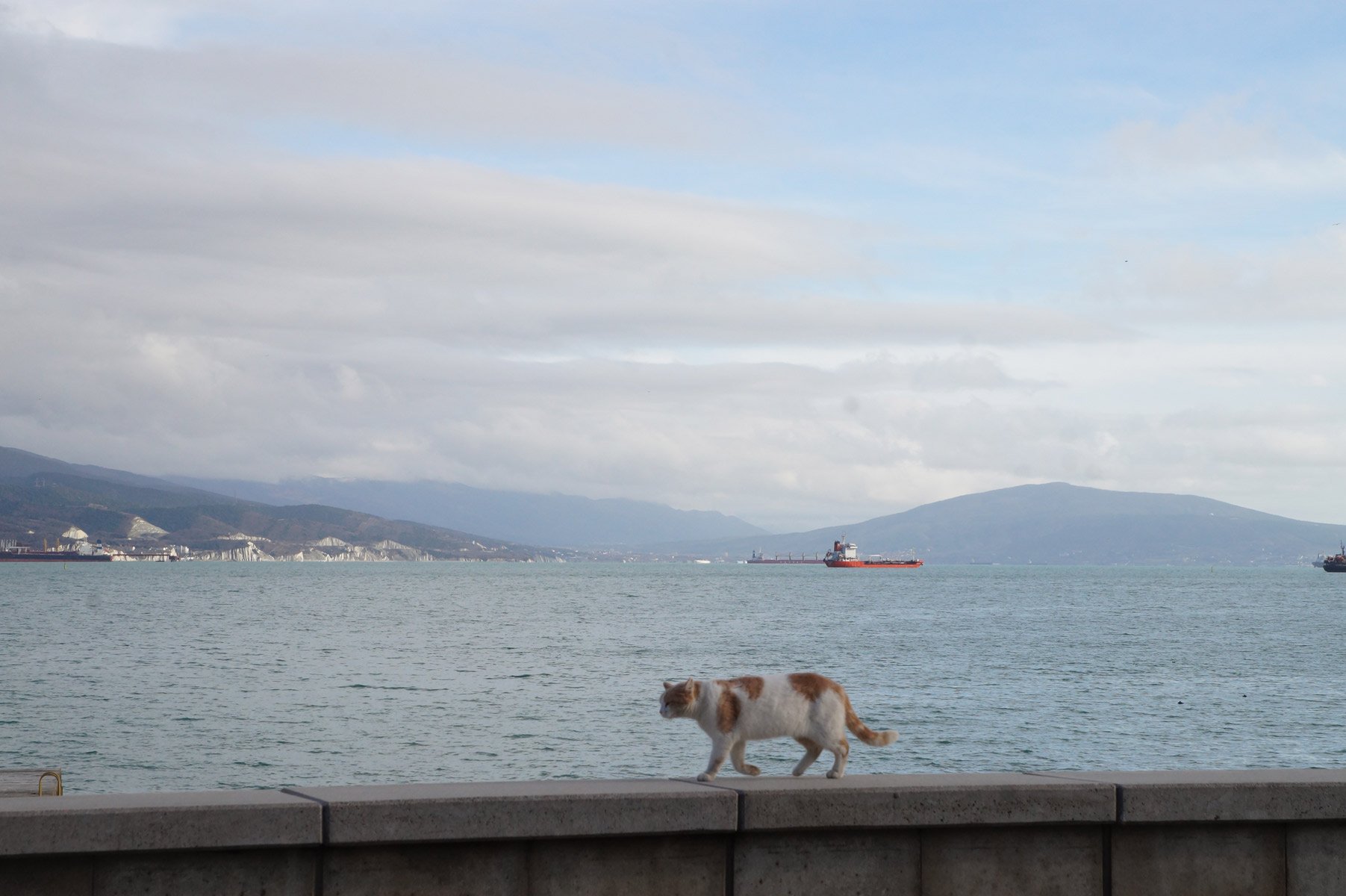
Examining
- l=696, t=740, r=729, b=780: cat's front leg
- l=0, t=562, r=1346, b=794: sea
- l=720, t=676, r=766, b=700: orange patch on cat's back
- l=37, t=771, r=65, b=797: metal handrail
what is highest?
l=720, t=676, r=766, b=700: orange patch on cat's back

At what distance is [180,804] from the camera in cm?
618

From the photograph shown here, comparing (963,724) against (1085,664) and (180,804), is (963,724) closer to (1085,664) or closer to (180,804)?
(1085,664)

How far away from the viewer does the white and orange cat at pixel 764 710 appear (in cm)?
766

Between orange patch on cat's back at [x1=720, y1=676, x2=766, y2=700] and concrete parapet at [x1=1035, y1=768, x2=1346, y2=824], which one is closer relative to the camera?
concrete parapet at [x1=1035, y1=768, x2=1346, y2=824]

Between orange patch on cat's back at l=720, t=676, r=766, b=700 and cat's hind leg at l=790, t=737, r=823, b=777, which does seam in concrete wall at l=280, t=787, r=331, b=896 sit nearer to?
orange patch on cat's back at l=720, t=676, r=766, b=700

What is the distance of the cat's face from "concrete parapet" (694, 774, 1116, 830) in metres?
0.71

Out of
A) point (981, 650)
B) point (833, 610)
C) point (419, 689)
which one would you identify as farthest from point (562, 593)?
point (419, 689)

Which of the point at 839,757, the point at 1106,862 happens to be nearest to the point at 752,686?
the point at 839,757

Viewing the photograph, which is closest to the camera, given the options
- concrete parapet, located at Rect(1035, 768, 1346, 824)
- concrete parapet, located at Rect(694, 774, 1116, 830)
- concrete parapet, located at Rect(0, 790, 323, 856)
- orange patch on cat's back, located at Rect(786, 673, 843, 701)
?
concrete parapet, located at Rect(0, 790, 323, 856)

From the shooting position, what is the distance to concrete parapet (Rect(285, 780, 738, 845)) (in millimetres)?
6344

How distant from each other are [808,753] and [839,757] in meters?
0.34

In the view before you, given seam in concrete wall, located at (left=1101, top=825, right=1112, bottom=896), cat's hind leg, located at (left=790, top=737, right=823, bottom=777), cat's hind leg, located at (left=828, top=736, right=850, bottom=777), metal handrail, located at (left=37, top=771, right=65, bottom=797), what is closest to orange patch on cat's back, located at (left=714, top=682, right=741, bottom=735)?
cat's hind leg, located at (left=790, top=737, right=823, bottom=777)

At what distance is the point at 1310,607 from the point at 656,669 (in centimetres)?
9500

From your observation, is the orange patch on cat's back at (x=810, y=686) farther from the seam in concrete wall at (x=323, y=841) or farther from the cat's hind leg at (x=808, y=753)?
the seam in concrete wall at (x=323, y=841)
